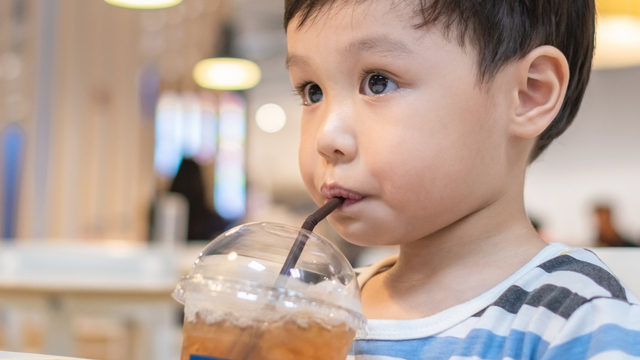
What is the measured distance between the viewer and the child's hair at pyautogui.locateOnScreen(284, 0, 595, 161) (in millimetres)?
784

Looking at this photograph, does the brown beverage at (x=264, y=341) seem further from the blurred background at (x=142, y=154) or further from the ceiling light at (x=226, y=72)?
the ceiling light at (x=226, y=72)

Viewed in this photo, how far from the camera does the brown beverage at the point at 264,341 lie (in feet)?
1.97

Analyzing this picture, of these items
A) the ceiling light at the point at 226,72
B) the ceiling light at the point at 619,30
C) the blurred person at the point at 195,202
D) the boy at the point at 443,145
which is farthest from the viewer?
the ceiling light at the point at 226,72

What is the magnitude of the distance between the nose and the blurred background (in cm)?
239

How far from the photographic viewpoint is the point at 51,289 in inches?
105

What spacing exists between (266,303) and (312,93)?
13.9 inches

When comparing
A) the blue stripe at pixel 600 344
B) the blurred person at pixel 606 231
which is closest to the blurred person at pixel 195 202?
the blurred person at pixel 606 231

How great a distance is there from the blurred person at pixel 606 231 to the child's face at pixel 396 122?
5.63 metres

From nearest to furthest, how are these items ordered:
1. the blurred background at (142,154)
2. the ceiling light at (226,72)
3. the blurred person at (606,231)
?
the blurred background at (142,154), the blurred person at (606,231), the ceiling light at (226,72)

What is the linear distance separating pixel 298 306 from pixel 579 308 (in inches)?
10.3

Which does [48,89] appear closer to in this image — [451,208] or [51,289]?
[51,289]

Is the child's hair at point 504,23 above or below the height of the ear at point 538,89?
above

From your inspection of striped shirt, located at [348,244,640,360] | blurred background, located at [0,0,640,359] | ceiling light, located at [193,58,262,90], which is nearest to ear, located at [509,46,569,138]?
striped shirt, located at [348,244,640,360]

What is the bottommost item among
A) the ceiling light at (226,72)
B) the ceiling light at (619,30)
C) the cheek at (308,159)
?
the cheek at (308,159)
